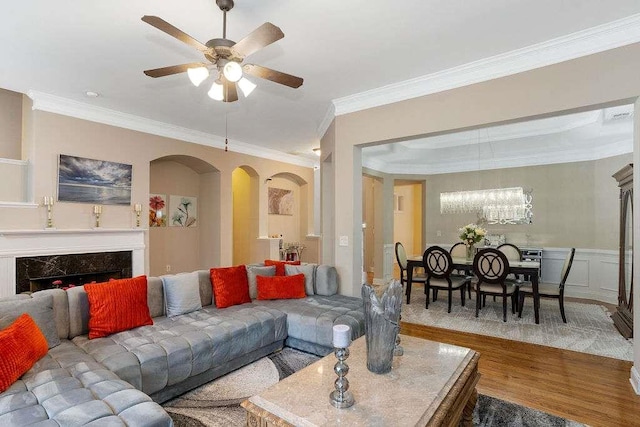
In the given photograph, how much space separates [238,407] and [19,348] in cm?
137

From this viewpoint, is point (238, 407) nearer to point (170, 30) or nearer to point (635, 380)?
point (170, 30)

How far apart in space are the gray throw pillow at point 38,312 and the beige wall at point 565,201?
7.15 meters

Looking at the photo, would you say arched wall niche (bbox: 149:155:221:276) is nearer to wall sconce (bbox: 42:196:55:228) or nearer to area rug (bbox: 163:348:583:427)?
wall sconce (bbox: 42:196:55:228)

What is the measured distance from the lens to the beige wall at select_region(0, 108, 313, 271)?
163 inches

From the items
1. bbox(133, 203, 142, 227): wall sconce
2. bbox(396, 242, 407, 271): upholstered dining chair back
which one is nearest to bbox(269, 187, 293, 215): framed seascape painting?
bbox(133, 203, 142, 227): wall sconce

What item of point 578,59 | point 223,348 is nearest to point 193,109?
point 223,348

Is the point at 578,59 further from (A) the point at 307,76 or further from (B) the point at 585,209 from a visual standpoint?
(B) the point at 585,209

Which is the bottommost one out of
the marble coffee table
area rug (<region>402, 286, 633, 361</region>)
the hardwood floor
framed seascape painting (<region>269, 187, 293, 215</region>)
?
the hardwood floor

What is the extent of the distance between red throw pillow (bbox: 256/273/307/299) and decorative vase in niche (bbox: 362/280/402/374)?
78.0 inches

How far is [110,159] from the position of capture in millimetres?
4719

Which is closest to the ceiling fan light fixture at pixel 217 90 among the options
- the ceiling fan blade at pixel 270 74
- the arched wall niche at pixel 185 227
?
the ceiling fan blade at pixel 270 74

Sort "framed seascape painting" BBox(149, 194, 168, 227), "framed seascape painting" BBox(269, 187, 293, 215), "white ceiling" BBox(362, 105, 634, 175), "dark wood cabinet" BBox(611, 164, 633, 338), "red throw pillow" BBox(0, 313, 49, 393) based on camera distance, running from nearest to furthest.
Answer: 1. "red throw pillow" BBox(0, 313, 49, 393)
2. "dark wood cabinet" BBox(611, 164, 633, 338)
3. "white ceiling" BBox(362, 105, 634, 175)
4. "framed seascape painting" BBox(149, 194, 168, 227)
5. "framed seascape painting" BBox(269, 187, 293, 215)

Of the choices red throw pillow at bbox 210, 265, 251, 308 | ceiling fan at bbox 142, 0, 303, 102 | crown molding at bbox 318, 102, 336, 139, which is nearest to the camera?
ceiling fan at bbox 142, 0, 303, 102

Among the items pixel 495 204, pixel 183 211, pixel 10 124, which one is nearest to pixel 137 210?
pixel 183 211
